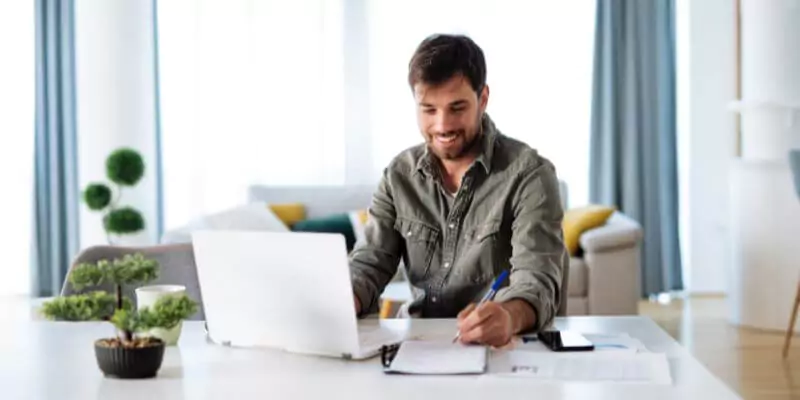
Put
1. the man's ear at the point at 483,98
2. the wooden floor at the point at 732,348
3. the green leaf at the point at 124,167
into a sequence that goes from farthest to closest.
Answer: the green leaf at the point at 124,167 → the wooden floor at the point at 732,348 → the man's ear at the point at 483,98

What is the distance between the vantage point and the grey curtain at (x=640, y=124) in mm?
7234

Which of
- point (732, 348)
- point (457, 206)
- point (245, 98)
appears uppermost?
point (245, 98)

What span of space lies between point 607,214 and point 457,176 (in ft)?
11.9

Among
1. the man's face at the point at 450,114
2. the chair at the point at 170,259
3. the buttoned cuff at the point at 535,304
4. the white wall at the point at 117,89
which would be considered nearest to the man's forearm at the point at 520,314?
the buttoned cuff at the point at 535,304

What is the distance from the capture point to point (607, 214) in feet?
20.0

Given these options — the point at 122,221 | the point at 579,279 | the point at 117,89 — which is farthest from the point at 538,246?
the point at 117,89

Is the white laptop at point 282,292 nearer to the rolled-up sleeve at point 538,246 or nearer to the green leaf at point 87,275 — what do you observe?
the green leaf at point 87,275

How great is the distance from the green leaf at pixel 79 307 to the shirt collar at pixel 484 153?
72 cm

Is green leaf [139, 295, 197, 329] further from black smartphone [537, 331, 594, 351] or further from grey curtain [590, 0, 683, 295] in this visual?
grey curtain [590, 0, 683, 295]

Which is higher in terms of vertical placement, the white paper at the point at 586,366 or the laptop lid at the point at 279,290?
the laptop lid at the point at 279,290

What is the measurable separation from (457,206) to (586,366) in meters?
0.73

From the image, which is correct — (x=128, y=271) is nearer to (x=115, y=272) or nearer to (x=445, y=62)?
(x=115, y=272)

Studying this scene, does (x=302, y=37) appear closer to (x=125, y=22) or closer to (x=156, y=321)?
(x=125, y=22)

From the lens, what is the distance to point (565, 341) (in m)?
2.08
